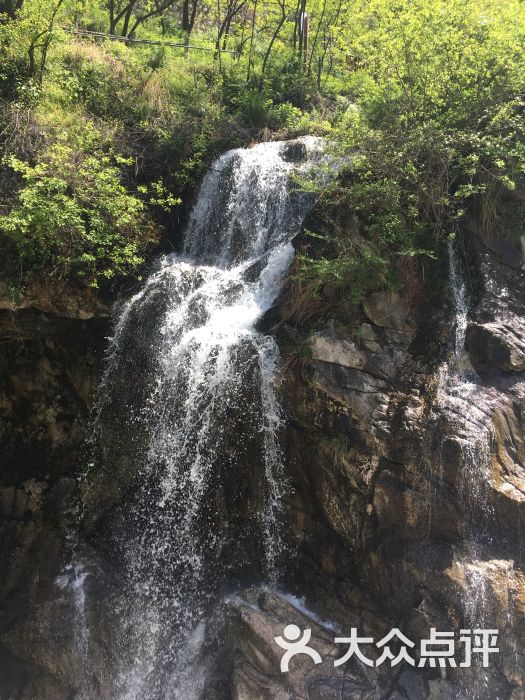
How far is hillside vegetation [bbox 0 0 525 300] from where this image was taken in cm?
648

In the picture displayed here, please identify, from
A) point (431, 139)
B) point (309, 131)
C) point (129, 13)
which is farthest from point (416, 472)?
point (129, 13)

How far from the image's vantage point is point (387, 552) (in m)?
5.46

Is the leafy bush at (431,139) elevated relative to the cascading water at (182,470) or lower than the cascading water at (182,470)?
elevated

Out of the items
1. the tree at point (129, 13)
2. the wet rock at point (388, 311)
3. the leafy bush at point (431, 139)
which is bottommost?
the wet rock at point (388, 311)

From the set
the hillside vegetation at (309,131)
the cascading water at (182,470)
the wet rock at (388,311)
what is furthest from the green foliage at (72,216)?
the wet rock at (388,311)

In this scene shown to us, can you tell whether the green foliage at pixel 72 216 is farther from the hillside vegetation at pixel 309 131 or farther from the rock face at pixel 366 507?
the rock face at pixel 366 507

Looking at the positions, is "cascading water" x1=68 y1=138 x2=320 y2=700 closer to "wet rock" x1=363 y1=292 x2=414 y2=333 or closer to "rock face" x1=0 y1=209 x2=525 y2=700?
"rock face" x1=0 y1=209 x2=525 y2=700

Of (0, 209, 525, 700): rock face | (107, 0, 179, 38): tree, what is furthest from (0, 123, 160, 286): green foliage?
(107, 0, 179, 38): tree

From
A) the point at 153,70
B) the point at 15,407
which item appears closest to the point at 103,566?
the point at 15,407

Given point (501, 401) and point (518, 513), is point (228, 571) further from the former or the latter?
point (501, 401)

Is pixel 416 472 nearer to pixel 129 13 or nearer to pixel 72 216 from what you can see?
pixel 72 216

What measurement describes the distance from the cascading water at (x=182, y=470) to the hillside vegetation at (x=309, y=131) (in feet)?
3.97

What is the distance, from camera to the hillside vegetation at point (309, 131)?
6.48 meters

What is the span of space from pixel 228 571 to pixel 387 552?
210 centimetres
